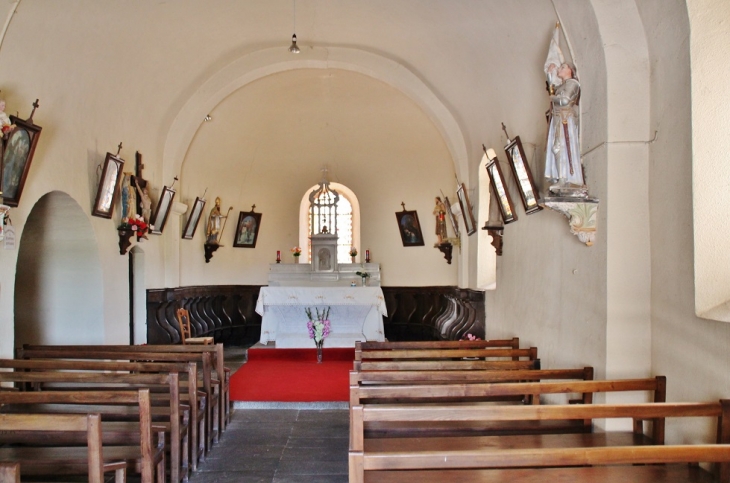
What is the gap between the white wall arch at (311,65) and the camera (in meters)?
8.81

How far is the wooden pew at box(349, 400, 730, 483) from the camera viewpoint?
2342mm

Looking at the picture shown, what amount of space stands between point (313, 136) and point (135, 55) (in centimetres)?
489

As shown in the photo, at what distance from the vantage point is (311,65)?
9172 mm

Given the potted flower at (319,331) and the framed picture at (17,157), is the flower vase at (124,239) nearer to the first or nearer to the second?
the framed picture at (17,157)

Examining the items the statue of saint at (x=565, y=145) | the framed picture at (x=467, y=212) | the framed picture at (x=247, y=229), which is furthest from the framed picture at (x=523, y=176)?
the framed picture at (x=247, y=229)

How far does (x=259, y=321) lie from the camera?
11352mm

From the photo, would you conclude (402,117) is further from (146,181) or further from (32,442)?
(32,442)

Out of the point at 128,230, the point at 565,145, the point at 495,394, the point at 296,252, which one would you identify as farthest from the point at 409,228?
the point at 495,394

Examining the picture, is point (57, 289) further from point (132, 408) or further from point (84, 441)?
point (84, 441)

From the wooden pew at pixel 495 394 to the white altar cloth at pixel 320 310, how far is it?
5.38 m

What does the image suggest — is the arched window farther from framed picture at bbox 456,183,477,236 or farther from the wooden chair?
the wooden chair

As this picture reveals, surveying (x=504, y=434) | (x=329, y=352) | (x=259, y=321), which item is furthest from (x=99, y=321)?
(x=504, y=434)

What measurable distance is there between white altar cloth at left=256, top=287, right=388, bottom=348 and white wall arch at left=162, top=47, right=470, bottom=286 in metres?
1.69

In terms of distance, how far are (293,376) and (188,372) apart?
3208 millimetres
